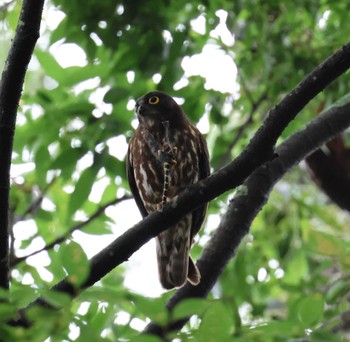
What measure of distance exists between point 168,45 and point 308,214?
2.37 metres

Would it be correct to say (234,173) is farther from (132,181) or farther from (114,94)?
(132,181)

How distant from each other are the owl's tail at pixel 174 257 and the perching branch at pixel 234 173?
1.30 metres

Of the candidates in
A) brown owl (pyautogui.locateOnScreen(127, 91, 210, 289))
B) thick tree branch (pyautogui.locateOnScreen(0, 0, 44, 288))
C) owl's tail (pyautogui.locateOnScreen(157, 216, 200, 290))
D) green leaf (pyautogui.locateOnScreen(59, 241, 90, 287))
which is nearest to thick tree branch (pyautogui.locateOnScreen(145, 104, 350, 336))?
owl's tail (pyautogui.locateOnScreen(157, 216, 200, 290))

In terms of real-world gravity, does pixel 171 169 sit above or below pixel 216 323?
above

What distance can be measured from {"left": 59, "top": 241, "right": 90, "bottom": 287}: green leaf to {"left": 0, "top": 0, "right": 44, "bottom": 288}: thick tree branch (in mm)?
1082

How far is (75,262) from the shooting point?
181 centimetres

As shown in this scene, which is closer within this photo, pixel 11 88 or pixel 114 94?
pixel 11 88

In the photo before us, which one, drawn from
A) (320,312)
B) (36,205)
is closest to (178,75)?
(36,205)

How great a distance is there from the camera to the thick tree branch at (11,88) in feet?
9.07

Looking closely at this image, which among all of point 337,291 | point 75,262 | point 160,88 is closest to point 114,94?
point 160,88

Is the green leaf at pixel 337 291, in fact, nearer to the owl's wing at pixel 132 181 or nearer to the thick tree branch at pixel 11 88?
the owl's wing at pixel 132 181

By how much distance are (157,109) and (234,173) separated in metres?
2.01

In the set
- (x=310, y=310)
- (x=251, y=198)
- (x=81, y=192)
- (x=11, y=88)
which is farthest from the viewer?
(x=81, y=192)

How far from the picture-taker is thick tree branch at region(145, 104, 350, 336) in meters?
3.94
